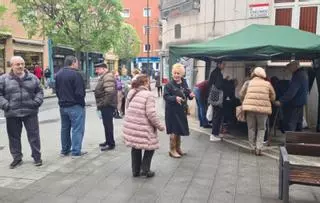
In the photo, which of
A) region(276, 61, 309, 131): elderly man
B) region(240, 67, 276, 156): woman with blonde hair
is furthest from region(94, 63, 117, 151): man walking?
region(276, 61, 309, 131): elderly man

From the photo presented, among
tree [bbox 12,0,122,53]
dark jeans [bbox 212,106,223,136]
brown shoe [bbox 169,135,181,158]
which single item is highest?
tree [bbox 12,0,122,53]

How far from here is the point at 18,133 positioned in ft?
21.8

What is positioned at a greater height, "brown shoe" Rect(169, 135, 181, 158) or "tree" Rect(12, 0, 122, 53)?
"tree" Rect(12, 0, 122, 53)

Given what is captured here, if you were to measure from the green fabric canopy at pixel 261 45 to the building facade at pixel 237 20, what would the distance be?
164 centimetres

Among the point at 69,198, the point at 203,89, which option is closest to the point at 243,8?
the point at 203,89

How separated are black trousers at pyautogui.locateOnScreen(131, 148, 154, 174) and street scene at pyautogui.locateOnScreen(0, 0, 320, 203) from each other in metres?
0.02

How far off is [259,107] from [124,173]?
8.85ft

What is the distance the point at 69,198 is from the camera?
16.8ft

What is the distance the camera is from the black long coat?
23.2 feet

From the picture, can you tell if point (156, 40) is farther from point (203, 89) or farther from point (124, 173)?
point (124, 173)

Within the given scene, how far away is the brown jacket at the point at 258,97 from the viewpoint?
7387mm

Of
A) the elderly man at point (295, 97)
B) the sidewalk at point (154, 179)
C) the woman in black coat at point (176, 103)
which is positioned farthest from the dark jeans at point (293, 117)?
the woman in black coat at point (176, 103)

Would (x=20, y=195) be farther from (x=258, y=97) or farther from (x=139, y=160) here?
(x=258, y=97)

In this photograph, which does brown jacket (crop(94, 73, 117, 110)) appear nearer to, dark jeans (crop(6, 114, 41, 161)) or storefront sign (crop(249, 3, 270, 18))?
dark jeans (crop(6, 114, 41, 161))
